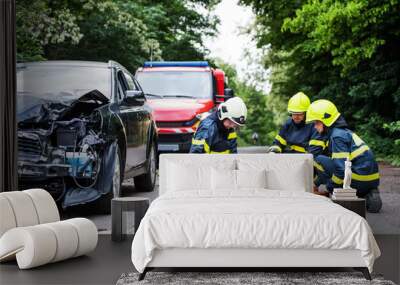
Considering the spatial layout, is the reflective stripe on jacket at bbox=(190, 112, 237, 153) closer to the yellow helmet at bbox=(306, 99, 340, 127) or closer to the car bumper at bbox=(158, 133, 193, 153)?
the yellow helmet at bbox=(306, 99, 340, 127)

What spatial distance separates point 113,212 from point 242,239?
1774 mm

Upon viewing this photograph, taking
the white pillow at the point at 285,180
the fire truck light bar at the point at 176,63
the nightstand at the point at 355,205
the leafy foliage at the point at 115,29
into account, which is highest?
the leafy foliage at the point at 115,29

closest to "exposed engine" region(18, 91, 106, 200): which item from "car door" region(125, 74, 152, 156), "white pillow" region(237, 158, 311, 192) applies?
"car door" region(125, 74, 152, 156)

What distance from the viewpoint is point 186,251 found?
194 inches

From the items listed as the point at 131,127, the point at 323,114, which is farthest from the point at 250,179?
the point at 131,127

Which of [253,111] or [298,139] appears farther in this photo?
[253,111]

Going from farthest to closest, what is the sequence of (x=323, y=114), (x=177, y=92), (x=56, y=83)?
(x=177, y=92) → (x=56, y=83) → (x=323, y=114)

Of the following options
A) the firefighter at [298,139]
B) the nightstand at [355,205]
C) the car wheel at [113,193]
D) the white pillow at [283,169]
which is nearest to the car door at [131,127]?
the car wheel at [113,193]

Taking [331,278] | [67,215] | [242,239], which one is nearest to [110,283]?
[242,239]

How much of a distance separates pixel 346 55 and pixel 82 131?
9.98ft

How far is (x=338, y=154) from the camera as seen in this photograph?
23.8 feet

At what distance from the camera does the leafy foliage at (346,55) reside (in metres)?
8.26

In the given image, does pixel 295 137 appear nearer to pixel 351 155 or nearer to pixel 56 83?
pixel 351 155

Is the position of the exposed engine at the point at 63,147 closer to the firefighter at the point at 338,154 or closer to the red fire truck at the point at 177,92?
the red fire truck at the point at 177,92
